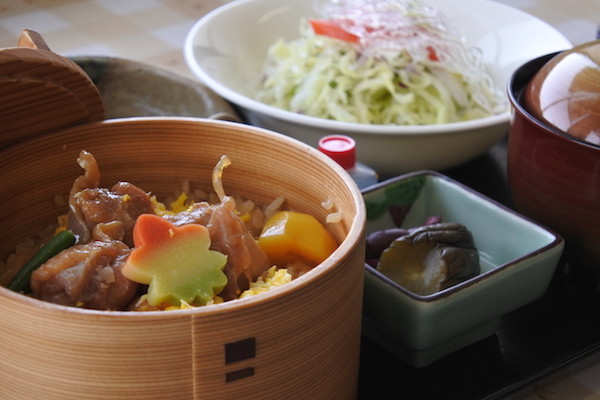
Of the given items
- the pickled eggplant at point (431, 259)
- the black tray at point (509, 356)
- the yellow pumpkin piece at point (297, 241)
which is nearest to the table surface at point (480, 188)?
the black tray at point (509, 356)

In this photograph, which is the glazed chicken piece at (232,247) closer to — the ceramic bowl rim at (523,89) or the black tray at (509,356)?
the black tray at (509,356)

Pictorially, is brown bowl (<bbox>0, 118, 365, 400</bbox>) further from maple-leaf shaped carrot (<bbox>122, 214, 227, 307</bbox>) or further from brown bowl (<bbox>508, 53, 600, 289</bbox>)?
brown bowl (<bbox>508, 53, 600, 289</bbox>)

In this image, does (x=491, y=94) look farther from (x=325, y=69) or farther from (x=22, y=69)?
(x=22, y=69)

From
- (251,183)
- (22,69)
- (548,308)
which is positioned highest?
(22,69)

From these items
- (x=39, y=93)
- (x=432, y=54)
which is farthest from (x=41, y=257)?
(x=432, y=54)

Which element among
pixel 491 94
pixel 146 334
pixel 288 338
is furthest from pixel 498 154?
pixel 146 334

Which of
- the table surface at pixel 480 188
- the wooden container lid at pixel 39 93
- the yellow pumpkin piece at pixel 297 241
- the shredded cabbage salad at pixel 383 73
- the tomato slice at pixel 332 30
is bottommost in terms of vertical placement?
the table surface at pixel 480 188
